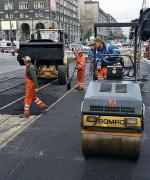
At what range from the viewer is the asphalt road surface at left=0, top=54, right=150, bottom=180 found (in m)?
6.85

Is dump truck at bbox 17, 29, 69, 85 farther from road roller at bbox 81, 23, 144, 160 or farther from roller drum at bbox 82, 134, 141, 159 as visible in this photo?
roller drum at bbox 82, 134, 141, 159

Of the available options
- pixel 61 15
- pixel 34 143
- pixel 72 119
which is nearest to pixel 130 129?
pixel 34 143

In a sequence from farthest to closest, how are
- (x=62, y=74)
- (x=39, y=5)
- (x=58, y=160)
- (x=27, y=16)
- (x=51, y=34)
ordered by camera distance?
(x=27, y=16) → (x=39, y=5) → (x=51, y=34) → (x=62, y=74) → (x=58, y=160)

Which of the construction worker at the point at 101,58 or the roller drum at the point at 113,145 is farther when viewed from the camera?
the construction worker at the point at 101,58

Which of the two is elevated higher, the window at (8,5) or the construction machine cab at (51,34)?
the window at (8,5)

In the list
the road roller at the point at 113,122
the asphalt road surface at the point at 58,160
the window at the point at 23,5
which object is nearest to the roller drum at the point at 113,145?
the road roller at the point at 113,122

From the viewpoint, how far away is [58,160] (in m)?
7.62

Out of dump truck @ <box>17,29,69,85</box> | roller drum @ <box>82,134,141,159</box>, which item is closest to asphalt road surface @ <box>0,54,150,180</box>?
roller drum @ <box>82,134,141,159</box>

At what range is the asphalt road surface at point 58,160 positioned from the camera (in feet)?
22.5

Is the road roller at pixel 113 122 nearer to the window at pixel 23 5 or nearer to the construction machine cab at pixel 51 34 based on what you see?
the construction machine cab at pixel 51 34

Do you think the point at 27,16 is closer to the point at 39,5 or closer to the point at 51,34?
the point at 39,5

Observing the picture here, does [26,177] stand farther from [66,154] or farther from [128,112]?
[128,112]

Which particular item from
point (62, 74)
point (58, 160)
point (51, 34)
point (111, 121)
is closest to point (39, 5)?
point (51, 34)

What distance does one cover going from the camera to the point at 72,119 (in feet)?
36.6
